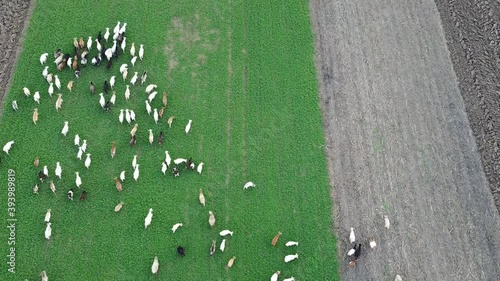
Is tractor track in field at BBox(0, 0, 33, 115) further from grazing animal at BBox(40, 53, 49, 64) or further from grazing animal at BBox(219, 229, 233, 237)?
grazing animal at BBox(219, 229, 233, 237)

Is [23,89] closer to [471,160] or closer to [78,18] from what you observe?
[78,18]

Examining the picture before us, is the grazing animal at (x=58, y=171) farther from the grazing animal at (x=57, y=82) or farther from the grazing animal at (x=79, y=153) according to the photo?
the grazing animal at (x=57, y=82)

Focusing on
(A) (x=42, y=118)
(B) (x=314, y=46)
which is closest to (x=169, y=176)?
(A) (x=42, y=118)

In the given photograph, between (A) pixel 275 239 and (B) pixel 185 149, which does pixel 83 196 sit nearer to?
(B) pixel 185 149

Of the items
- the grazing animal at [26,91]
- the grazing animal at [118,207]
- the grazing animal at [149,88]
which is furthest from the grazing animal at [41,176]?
the grazing animal at [149,88]

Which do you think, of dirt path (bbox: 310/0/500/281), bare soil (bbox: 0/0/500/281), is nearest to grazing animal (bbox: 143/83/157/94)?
bare soil (bbox: 0/0/500/281)
